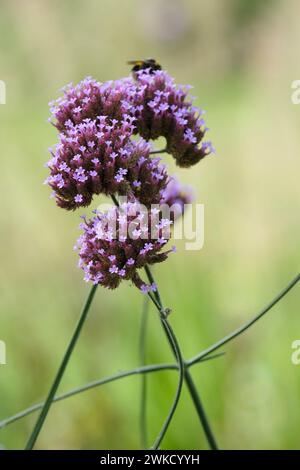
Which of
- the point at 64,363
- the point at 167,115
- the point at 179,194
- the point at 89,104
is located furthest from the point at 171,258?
the point at 64,363

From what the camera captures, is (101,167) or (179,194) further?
(179,194)

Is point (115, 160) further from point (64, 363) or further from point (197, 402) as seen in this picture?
point (197, 402)

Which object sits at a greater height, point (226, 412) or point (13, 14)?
point (13, 14)

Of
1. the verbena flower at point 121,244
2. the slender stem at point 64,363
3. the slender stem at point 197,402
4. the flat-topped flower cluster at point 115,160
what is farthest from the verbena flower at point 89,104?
the slender stem at point 197,402

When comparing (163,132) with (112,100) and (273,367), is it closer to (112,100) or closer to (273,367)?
(112,100)

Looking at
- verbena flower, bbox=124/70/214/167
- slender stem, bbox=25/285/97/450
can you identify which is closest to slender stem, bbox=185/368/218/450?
slender stem, bbox=25/285/97/450

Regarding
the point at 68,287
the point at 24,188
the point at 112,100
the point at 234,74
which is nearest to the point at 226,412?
the point at 68,287
